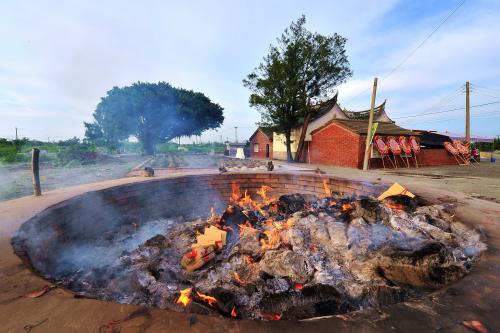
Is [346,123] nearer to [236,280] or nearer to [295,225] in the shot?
[295,225]

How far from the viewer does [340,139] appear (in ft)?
58.9

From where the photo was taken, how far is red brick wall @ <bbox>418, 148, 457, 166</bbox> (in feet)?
61.7

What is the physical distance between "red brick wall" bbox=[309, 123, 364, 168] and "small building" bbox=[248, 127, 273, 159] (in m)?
8.39

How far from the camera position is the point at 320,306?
89.0 inches

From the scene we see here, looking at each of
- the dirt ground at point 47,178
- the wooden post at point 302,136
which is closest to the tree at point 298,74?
the wooden post at point 302,136

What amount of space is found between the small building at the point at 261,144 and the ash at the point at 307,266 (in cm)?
2451

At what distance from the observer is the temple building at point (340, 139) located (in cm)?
1659

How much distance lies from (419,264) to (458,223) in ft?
5.27

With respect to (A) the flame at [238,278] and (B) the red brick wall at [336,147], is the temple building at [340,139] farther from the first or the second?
(A) the flame at [238,278]

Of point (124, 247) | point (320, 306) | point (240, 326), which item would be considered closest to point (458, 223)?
point (320, 306)

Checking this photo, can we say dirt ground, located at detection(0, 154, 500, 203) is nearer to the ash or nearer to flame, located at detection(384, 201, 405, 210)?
flame, located at detection(384, 201, 405, 210)

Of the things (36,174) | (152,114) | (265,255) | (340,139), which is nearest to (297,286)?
(265,255)

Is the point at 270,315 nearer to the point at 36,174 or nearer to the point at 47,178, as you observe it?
the point at 36,174

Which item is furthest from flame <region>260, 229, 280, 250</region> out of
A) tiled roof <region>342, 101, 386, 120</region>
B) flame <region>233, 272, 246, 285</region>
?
tiled roof <region>342, 101, 386, 120</region>
